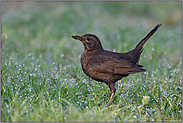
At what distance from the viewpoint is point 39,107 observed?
3.67 meters

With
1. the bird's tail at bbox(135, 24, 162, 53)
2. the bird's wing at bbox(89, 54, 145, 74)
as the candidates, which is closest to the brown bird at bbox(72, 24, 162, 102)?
the bird's wing at bbox(89, 54, 145, 74)

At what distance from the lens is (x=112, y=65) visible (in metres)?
4.15

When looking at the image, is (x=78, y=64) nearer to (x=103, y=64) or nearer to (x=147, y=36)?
(x=103, y=64)

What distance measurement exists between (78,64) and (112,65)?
2381 millimetres

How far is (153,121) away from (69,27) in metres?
5.95

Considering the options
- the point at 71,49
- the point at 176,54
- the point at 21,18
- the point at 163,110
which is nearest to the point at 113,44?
the point at 71,49

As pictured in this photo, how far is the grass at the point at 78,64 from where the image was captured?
380 centimetres

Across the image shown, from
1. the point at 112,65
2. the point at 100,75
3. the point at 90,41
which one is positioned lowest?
the point at 100,75

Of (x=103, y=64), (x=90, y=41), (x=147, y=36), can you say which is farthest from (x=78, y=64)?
(x=147, y=36)

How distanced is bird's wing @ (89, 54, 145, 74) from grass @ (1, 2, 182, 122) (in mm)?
572

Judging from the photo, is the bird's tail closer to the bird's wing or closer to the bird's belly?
the bird's wing

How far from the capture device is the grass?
3.80m

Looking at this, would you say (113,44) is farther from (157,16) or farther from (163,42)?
(157,16)

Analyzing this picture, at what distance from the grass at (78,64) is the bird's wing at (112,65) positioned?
57 cm
